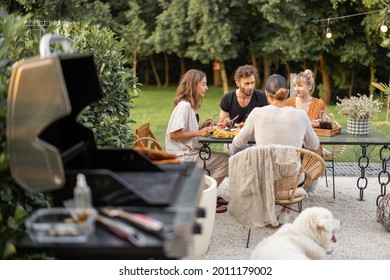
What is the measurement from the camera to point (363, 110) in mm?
6254

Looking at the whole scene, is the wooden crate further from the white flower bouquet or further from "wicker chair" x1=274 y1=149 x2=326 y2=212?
"wicker chair" x1=274 y1=149 x2=326 y2=212

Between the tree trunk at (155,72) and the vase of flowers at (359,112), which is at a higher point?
the vase of flowers at (359,112)

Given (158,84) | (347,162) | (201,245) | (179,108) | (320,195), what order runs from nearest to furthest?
(201,245) → (179,108) → (320,195) → (347,162) → (158,84)

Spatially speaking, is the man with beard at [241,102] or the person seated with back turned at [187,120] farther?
the man with beard at [241,102]

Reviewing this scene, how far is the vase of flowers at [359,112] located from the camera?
6250 millimetres

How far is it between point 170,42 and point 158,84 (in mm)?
5767

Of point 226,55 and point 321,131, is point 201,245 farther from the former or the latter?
point 226,55

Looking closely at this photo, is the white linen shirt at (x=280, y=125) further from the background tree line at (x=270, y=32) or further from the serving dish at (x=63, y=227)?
the background tree line at (x=270, y=32)

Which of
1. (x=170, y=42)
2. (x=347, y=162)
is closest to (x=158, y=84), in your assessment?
(x=170, y=42)

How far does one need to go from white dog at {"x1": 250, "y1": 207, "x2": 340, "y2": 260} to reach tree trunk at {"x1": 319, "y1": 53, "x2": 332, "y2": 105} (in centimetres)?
1732

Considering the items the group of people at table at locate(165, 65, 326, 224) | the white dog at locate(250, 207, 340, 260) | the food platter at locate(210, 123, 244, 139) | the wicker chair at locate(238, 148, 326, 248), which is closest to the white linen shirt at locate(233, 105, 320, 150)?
the group of people at table at locate(165, 65, 326, 224)

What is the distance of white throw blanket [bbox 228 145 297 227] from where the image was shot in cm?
502

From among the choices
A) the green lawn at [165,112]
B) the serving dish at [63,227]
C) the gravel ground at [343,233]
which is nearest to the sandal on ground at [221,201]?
the gravel ground at [343,233]

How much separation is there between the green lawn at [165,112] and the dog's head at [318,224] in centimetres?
594
